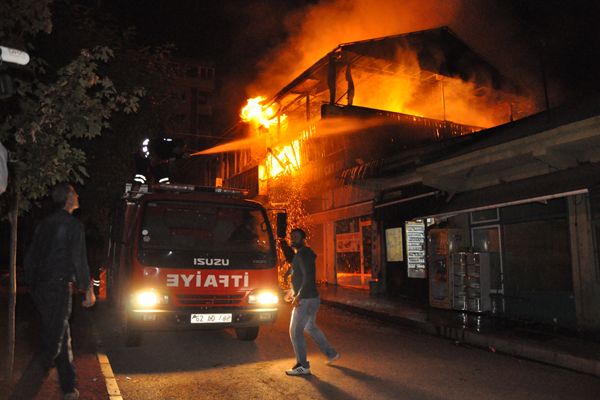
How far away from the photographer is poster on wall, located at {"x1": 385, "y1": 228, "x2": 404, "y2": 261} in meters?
14.2

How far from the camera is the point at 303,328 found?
5.91 meters

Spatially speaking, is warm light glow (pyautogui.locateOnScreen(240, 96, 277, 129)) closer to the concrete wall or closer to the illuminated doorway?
the illuminated doorway

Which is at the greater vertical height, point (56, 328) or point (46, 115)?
point (46, 115)

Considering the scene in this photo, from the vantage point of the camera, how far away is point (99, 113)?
515cm

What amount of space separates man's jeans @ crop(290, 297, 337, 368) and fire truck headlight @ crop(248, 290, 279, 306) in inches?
46.1

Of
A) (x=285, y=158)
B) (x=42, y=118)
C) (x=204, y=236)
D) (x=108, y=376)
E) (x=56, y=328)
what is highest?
(x=285, y=158)

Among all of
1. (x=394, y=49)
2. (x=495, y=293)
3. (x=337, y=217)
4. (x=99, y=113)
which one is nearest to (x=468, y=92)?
(x=394, y=49)

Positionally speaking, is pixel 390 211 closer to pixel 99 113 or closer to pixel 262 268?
pixel 262 268

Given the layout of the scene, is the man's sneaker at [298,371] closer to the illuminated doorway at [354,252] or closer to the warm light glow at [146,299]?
the warm light glow at [146,299]

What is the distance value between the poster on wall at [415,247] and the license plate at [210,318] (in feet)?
25.8

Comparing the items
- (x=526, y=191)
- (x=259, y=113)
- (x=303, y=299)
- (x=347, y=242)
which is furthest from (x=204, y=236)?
(x=259, y=113)

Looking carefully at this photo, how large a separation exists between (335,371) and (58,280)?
11.1 feet

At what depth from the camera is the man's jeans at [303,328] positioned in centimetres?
574

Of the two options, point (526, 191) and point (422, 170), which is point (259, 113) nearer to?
point (422, 170)
